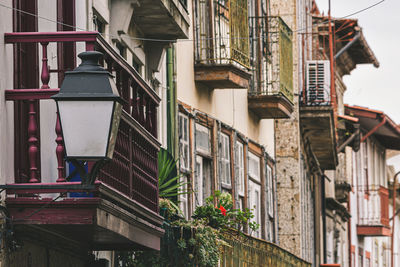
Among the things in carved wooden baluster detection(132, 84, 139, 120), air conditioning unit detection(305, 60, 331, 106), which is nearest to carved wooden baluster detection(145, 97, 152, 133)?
carved wooden baluster detection(132, 84, 139, 120)

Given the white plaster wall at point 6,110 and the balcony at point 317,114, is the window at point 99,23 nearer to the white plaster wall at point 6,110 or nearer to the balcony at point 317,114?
the white plaster wall at point 6,110

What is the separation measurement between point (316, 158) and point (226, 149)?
10.6 metres

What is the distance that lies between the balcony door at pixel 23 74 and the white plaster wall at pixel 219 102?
631 cm

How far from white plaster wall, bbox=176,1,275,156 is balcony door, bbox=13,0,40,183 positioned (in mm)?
6307

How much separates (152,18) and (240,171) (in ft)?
19.9

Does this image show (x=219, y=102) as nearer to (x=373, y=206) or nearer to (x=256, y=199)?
(x=256, y=199)

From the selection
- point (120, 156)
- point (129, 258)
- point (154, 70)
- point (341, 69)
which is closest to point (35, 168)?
Result: point (120, 156)

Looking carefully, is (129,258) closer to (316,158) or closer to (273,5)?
(273,5)

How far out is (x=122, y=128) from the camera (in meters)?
9.76

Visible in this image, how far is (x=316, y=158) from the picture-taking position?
28719 millimetres

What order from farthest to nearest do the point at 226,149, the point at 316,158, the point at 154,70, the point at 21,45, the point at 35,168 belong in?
the point at 316,158 < the point at 226,149 < the point at 154,70 < the point at 21,45 < the point at 35,168

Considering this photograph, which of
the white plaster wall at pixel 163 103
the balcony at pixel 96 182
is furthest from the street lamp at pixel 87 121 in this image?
the white plaster wall at pixel 163 103

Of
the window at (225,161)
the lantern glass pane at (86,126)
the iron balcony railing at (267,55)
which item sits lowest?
the lantern glass pane at (86,126)

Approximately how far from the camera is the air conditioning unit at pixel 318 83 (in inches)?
982
